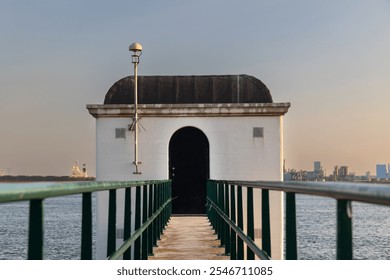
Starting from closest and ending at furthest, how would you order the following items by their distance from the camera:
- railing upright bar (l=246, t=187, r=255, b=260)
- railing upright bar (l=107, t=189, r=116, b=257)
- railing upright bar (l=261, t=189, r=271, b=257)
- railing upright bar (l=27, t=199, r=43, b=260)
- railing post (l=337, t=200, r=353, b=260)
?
railing post (l=337, t=200, r=353, b=260), railing upright bar (l=27, t=199, r=43, b=260), railing upright bar (l=107, t=189, r=116, b=257), railing upright bar (l=261, t=189, r=271, b=257), railing upright bar (l=246, t=187, r=255, b=260)

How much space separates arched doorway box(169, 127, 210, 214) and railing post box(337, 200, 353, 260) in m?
18.3

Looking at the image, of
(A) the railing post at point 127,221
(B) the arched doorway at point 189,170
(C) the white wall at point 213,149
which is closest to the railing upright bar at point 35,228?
(A) the railing post at point 127,221

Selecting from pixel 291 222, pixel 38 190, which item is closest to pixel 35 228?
pixel 38 190

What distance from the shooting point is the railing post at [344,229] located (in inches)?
99.0

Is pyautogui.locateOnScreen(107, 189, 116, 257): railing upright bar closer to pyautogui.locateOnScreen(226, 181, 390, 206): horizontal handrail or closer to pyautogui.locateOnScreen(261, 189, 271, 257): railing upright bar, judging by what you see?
pyautogui.locateOnScreen(261, 189, 271, 257): railing upright bar

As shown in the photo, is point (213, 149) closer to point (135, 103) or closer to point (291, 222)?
point (135, 103)

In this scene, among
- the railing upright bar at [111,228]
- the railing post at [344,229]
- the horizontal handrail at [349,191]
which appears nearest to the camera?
the horizontal handrail at [349,191]

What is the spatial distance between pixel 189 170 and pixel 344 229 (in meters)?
18.8

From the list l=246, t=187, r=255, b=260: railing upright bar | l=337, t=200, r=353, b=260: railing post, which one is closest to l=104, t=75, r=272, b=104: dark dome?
l=246, t=187, r=255, b=260: railing upright bar

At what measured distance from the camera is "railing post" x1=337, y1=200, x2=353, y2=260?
99.0 inches

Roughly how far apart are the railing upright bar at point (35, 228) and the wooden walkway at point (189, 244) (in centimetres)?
658

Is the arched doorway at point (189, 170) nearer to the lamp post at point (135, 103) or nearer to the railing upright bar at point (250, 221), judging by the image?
the lamp post at point (135, 103)

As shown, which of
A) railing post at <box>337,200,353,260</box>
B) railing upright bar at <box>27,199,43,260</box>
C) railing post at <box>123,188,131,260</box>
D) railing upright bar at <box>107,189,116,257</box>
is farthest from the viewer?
railing post at <box>123,188,131,260</box>
